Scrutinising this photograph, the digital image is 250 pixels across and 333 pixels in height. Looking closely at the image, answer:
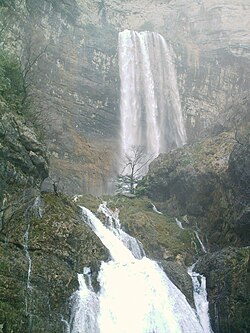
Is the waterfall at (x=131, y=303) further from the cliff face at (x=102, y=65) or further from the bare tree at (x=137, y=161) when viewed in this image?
the bare tree at (x=137, y=161)

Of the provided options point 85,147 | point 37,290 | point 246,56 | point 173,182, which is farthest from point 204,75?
point 37,290

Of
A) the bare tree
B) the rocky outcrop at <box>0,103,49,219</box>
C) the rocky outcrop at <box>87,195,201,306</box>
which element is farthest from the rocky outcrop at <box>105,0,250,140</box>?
the rocky outcrop at <box>0,103,49,219</box>

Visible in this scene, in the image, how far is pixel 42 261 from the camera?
13.5 meters

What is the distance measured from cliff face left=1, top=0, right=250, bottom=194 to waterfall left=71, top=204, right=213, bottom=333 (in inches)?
596

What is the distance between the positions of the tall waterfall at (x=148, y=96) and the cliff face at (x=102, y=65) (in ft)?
3.25

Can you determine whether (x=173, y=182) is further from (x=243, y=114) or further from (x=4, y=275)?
(x=4, y=275)

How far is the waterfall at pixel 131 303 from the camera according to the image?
13367 millimetres

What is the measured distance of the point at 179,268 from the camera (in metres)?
17.4

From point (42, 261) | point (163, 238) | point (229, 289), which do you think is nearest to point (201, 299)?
point (229, 289)

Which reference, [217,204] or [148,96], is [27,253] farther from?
[148,96]

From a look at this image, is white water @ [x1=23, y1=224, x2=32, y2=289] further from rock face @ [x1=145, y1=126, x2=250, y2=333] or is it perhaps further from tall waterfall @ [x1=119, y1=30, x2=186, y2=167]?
tall waterfall @ [x1=119, y1=30, x2=186, y2=167]

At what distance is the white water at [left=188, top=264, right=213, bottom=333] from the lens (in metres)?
15.7

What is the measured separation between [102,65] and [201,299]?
1123 inches

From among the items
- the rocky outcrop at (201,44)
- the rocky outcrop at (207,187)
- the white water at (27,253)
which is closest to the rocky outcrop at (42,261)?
the white water at (27,253)
